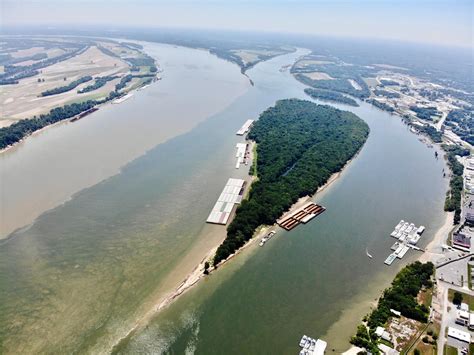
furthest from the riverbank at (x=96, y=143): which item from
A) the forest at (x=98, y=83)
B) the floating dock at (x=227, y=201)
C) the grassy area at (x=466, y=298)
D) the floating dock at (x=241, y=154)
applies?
the grassy area at (x=466, y=298)

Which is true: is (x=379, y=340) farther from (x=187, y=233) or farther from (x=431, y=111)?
(x=431, y=111)

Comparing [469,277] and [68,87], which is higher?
[469,277]

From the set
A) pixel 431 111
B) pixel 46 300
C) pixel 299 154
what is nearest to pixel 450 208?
pixel 299 154

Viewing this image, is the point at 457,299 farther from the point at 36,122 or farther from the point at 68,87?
the point at 68,87

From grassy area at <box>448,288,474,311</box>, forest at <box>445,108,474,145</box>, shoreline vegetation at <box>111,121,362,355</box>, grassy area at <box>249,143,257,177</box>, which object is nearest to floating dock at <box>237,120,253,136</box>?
grassy area at <box>249,143,257,177</box>

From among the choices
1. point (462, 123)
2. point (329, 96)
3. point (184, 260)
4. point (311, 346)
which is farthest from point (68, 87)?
point (462, 123)

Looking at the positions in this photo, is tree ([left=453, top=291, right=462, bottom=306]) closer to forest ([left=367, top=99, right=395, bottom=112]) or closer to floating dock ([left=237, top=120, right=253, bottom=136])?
floating dock ([left=237, top=120, right=253, bottom=136])
